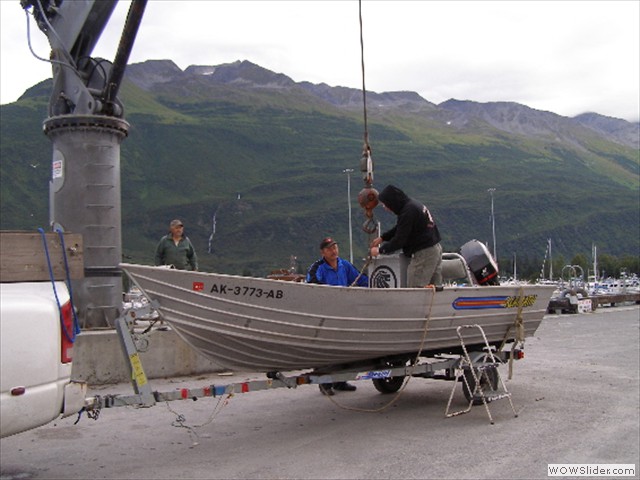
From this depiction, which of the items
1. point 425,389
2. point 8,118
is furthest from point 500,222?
point 425,389

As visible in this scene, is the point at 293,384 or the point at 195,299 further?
the point at 293,384

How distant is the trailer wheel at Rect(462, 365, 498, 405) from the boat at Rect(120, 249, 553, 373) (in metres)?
0.38

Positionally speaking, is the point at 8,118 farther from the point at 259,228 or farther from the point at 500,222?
the point at 500,222

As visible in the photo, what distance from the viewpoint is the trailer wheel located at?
25.9 ft

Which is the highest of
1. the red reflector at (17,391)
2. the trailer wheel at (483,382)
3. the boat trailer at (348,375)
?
the red reflector at (17,391)

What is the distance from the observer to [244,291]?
19.4ft

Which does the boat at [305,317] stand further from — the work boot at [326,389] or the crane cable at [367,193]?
the work boot at [326,389]

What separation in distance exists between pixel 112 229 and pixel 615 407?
6818mm

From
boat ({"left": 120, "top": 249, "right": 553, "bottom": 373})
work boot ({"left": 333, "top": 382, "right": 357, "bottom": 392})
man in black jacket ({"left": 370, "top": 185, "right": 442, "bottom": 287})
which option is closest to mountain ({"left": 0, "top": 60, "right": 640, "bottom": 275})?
work boot ({"left": 333, "top": 382, "right": 357, "bottom": 392})

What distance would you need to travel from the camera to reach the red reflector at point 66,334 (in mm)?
4473

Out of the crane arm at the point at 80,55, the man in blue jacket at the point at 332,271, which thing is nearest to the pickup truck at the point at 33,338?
the man in blue jacket at the point at 332,271

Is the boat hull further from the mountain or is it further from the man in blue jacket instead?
the mountain

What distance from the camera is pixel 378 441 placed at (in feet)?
21.5

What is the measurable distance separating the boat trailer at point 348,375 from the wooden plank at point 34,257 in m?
0.86
